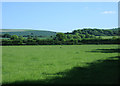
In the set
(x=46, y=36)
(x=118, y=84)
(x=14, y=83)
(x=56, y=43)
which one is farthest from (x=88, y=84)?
(x=56, y=43)

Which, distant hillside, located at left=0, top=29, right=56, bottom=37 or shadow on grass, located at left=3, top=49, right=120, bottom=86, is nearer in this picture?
shadow on grass, located at left=3, top=49, right=120, bottom=86

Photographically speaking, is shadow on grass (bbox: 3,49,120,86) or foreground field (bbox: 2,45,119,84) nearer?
shadow on grass (bbox: 3,49,120,86)

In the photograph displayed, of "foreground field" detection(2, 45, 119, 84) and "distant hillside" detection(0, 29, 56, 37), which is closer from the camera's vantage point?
"foreground field" detection(2, 45, 119, 84)

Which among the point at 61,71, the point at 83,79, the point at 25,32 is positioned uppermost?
the point at 25,32

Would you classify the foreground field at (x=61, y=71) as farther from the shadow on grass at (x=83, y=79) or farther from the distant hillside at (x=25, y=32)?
the distant hillside at (x=25, y=32)

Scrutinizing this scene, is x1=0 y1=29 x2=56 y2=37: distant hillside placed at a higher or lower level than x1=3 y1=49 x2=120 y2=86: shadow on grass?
higher

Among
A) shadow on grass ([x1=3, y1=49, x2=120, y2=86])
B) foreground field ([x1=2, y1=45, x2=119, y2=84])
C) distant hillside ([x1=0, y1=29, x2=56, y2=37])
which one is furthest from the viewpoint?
distant hillside ([x1=0, y1=29, x2=56, y2=37])

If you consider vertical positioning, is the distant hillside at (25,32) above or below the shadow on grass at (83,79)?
above

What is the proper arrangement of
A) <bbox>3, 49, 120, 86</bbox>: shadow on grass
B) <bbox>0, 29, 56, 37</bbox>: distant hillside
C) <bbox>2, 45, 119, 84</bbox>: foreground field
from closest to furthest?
<bbox>3, 49, 120, 86</bbox>: shadow on grass, <bbox>2, 45, 119, 84</bbox>: foreground field, <bbox>0, 29, 56, 37</bbox>: distant hillside

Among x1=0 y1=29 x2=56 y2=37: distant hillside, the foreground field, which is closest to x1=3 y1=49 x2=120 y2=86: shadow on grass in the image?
the foreground field

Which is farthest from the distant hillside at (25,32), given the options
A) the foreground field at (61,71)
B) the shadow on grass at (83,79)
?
the shadow on grass at (83,79)

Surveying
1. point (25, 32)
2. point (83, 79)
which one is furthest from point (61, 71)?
point (25, 32)

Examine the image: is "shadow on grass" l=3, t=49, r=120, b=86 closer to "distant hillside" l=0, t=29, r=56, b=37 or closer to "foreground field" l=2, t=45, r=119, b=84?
"foreground field" l=2, t=45, r=119, b=84

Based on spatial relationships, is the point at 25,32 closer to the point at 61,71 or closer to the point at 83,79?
the point at 61,71
